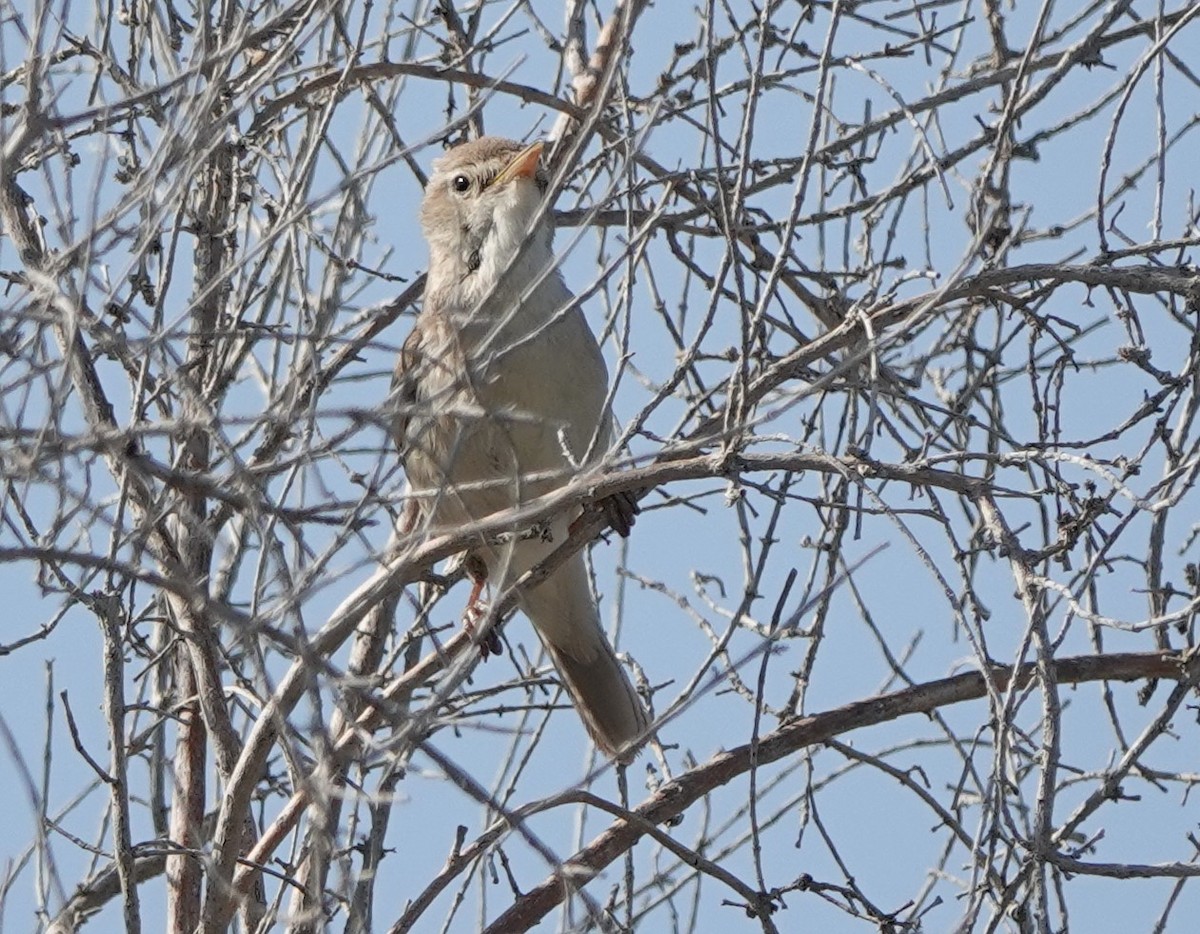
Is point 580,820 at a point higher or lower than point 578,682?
lower

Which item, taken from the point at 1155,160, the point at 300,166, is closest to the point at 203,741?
the point at 300,166

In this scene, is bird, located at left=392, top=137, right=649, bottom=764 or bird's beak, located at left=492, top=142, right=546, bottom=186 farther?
bird's beak, located at left=492, top=142, right=546, bottom=186

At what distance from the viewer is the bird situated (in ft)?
16.3

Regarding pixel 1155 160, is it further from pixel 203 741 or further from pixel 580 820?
pixel 203 741

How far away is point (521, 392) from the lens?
4988mm

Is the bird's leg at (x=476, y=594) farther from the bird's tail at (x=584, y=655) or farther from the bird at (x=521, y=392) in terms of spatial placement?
the bird's tail at (x=584, y=655)

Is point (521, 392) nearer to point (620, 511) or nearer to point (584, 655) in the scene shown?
point (620, 511)

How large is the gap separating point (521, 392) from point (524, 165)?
29.9 inches

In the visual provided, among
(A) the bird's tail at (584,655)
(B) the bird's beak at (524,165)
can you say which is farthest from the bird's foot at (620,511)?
(B) the bird's beak at (524,165)

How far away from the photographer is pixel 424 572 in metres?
4.32

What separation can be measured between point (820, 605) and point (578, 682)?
1578 millimetres

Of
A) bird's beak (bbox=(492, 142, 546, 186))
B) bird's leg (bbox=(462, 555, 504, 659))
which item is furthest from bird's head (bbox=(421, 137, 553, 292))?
bird's leg (bbox=(462, 555, 504, 659))

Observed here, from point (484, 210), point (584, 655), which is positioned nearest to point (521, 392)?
point (484, 210)

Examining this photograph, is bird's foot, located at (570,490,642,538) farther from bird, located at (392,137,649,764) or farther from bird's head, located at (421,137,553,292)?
bird's head, located at (421,137,553,292)
